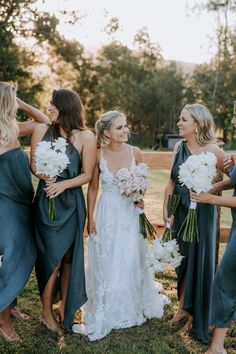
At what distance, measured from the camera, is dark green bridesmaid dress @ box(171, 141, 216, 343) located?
4672 mm

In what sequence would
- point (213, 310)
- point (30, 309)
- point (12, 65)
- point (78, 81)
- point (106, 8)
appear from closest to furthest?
point (213, 310) → point (30, 309) → point (12, 65) → point (106, 8) → point (78, 81)

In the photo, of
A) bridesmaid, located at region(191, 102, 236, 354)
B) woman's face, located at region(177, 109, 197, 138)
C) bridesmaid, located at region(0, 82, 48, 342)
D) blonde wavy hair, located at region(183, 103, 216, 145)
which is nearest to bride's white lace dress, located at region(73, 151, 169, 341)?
bridesmaid, located at region(0, 82, 48, 342)

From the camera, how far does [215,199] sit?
395cm

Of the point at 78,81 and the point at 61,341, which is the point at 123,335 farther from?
the point at 78,81

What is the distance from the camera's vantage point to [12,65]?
22.2 metres

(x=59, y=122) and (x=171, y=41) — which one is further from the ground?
(x=171, y=41)

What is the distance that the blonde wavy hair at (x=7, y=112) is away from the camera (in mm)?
4195

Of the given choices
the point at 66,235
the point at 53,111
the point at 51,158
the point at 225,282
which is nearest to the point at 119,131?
the point at 53,111

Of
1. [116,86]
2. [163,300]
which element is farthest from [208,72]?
[163,300]

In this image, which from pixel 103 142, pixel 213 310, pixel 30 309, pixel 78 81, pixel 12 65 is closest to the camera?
pixel 213 310

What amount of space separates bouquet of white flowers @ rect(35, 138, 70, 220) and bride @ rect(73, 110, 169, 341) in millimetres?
706

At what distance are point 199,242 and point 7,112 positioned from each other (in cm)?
221

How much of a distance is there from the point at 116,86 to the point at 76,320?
3979 centimetres

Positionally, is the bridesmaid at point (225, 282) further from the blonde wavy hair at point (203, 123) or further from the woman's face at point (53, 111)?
the woman's face at point (53, 111)
